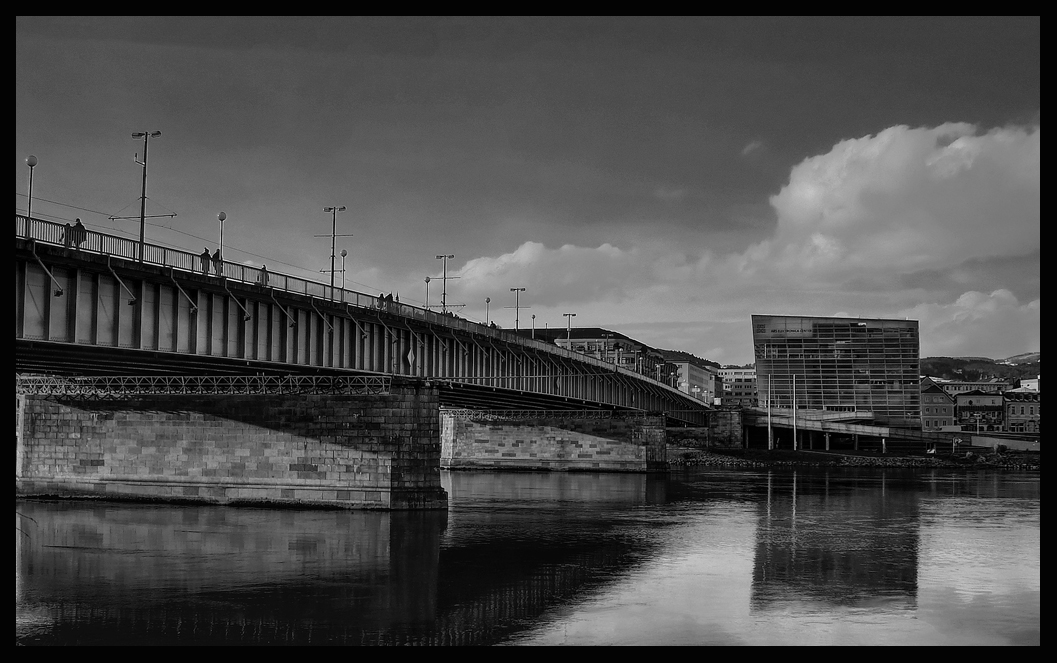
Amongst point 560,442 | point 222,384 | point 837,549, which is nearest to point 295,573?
point 837,549

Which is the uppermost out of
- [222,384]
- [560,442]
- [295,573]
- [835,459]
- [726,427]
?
[222,384]

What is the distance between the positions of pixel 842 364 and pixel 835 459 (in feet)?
197

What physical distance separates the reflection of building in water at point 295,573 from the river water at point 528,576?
0.38 ft

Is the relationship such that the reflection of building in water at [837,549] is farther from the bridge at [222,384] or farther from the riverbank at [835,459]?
the riverbank at [835,459]

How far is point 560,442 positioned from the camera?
107062 millimetres

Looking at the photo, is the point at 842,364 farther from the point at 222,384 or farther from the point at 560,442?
the point at 222,384

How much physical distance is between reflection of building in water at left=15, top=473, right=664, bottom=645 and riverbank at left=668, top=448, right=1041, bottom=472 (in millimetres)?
74357

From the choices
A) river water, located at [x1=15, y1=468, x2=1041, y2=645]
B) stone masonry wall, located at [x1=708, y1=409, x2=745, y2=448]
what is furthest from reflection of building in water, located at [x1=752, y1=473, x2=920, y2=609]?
stone masonry wall, located at [x1=708, y1=409, x2=745, y2=448]

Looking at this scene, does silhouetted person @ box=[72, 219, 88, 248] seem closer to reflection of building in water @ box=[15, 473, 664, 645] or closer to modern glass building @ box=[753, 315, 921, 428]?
reflection of building in water @ box=[15, 473, 664, 645]

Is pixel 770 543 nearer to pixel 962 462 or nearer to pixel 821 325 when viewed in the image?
pixel 962 462

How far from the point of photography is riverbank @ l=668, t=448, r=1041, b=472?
12369 cm
